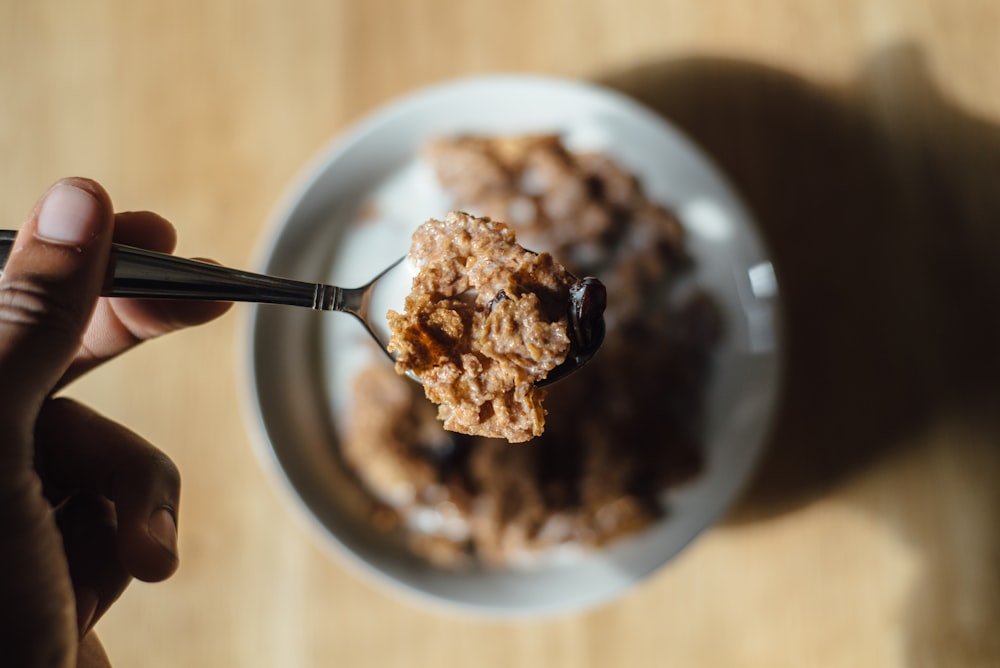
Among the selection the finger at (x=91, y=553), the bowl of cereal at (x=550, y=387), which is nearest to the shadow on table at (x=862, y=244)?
the bowl of cereal at (x=550, y=387)

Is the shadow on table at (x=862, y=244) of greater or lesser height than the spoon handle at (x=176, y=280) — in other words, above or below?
above

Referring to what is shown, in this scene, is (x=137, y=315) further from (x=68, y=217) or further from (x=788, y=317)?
(x=788, y=317)

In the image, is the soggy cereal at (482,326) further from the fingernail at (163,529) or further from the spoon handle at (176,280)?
the fingernail at (163,529)

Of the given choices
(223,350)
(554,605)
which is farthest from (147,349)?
(554,605)

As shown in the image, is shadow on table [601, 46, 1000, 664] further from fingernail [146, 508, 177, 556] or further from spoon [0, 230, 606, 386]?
fingernail [146, 508, 177, 556]

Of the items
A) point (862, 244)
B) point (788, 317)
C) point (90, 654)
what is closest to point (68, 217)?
point (90, 654)

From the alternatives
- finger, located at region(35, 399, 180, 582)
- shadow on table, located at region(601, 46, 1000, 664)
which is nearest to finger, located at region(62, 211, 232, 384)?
finger, located at region(35, 399, 180, 582)
